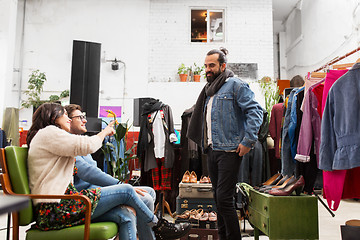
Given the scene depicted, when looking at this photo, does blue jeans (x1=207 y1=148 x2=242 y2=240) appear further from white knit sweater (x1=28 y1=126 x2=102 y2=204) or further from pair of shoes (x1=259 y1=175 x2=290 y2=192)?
white knit sweater (x1=28 y1=126 x2=102 y2=204)

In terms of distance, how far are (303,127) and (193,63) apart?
253 inches

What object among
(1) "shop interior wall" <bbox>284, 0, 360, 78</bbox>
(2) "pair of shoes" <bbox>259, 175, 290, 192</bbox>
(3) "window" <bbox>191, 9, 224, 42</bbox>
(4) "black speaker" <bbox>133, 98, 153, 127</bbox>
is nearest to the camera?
(2) "pair of shoes" <bbox>259, 175, 290, 192</bbox>

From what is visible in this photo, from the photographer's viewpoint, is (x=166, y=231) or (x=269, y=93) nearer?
(x=166, y=231)

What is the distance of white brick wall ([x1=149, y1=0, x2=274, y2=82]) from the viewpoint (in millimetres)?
8602

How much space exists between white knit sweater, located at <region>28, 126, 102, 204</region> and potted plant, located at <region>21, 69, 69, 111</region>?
22.3ft

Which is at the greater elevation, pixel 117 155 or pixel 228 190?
pixel 117 155

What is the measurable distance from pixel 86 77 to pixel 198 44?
4.24m

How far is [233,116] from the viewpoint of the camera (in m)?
2.49

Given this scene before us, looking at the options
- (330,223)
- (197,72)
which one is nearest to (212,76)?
(330,223)

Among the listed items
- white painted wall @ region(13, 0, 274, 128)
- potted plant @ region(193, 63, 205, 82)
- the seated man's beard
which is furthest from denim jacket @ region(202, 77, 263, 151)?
white painted wall @ region(13, 0, 274, 128)

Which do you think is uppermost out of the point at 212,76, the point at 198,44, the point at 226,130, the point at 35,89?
the point at 198,44

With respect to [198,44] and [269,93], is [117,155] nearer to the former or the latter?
[269,93]

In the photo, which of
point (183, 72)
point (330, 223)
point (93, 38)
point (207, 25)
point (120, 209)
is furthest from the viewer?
point (207, 25)

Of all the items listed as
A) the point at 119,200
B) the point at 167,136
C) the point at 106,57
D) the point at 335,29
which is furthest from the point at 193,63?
the point at 119,200
